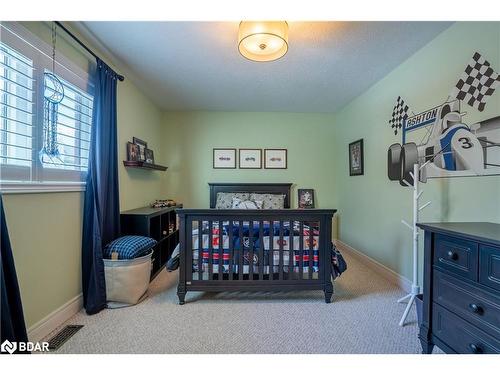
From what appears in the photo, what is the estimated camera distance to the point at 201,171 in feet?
13.8

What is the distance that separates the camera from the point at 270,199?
3998 millimetres

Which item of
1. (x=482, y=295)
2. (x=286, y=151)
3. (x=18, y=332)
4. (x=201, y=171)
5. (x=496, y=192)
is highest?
(x=286, y=151)

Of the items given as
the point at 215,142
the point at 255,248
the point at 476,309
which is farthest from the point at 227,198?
the point at 476,309

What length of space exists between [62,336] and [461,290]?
8.27 ft

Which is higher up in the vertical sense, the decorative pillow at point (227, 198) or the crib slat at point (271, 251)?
the decorative pillow at point (227, 198)

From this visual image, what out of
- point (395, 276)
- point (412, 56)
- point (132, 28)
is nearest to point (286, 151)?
point (412, 56)

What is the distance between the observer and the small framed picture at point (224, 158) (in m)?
4.18

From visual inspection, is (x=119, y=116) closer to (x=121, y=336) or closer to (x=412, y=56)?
(x=121, y=336)

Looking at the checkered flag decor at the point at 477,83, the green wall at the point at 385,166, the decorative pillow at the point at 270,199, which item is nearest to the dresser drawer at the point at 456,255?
the green wall at the point at 385,166

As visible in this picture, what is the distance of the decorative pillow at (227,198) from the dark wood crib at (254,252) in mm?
1705

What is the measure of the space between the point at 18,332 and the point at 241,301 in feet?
5.05

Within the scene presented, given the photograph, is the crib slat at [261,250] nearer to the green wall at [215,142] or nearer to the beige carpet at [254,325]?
the beige carpet at [254,325]

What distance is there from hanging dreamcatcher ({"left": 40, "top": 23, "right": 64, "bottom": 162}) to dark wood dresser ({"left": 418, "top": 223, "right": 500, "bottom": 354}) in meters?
2.60

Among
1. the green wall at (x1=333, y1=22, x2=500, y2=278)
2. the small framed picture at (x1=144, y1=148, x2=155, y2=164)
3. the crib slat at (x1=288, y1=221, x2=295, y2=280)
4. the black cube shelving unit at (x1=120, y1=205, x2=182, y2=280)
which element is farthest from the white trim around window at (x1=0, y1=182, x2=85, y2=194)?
the green wall at (x1=333, y1=22, x2=500, y2=278)
